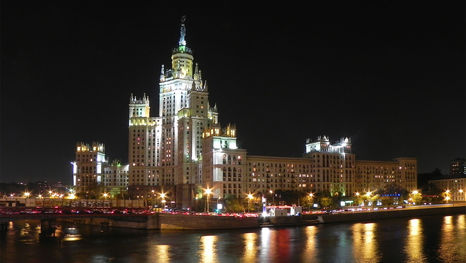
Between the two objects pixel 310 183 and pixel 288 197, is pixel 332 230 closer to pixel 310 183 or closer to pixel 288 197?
pixel 288 197

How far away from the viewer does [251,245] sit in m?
80.7

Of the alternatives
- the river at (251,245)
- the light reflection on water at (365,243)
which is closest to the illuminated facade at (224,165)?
the river at (251,245)

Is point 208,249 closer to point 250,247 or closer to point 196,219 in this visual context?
point 250,247

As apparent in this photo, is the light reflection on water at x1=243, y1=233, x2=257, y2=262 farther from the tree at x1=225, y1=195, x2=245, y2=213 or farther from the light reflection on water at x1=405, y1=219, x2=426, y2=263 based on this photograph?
the tree at x1=225, y1=195, x2=245, y2=213

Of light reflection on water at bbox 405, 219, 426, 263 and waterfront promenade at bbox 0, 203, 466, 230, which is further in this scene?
waterfront promenade at bbox 0, 203, 466, 230

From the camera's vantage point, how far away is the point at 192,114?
185 metres

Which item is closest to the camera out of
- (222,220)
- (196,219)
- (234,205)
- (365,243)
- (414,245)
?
(414,245)

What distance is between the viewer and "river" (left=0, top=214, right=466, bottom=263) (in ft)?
225

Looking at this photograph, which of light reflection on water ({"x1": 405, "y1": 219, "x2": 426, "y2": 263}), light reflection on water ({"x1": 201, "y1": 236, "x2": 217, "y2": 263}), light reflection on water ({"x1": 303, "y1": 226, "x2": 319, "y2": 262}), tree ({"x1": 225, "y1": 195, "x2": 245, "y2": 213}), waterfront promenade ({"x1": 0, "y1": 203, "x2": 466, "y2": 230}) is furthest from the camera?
tree ({"x1": 225, "y1": 195, "x2": 245, "y2": 213})

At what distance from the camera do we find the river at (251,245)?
68562mm

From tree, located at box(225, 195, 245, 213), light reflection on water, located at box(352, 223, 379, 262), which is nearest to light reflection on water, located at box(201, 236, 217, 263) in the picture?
light reflection on water, located at box(352, 223, 379, 262)

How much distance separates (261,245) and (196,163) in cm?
10309

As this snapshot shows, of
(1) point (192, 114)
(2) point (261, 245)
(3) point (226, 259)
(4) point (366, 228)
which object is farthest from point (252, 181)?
(3) point (226, 259)

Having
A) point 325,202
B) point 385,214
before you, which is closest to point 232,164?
point 325,202
